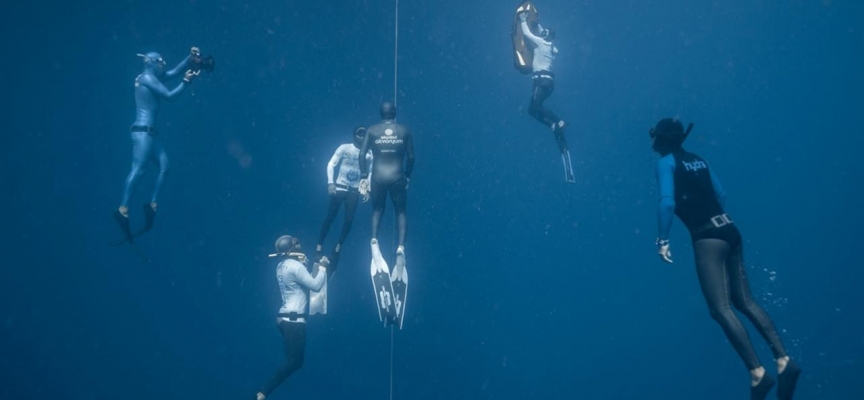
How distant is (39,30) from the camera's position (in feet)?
32.7

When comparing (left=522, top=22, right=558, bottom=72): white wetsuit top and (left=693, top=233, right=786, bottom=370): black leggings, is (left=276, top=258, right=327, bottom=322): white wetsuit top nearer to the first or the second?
(left=693, top=233, right=786, bottom=370): black leggings

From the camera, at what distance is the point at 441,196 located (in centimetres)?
1219

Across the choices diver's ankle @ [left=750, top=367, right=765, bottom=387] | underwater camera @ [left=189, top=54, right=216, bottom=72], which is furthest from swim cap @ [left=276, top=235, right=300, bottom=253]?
diver's ankle @ [left=750, top=367, right=765, bottom=387]

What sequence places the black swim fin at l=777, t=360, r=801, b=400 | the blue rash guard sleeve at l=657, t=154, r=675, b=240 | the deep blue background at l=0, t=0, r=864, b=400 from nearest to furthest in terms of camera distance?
the black swim fin at l=777, t=360, r=801, b=400, the blue rash guard sleeve at l=657, t=154, r=675, b=240, the deep blue background at l=0, t=0, r=864, b=400

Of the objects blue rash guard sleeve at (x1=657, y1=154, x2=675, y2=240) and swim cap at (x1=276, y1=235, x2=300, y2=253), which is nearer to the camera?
blue rash guard sleeve at (x1=657, y1=154, x2=675, y2=240)

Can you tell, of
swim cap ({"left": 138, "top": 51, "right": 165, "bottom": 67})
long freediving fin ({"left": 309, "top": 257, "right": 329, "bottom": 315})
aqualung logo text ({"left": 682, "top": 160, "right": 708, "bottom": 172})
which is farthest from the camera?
swim cap ({"left": 138, "top": 51, "right": 165, "bottom": 67})

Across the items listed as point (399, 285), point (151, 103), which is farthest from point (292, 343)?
point (151, 103)

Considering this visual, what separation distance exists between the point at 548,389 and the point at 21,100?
42.9 ft

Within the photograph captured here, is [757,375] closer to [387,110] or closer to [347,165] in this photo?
[387,110]

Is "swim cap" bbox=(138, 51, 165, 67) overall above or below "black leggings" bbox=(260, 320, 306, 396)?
above

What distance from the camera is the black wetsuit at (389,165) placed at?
304 inches

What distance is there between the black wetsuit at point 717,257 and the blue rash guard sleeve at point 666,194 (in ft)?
0.10

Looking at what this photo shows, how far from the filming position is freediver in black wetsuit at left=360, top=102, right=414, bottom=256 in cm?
773

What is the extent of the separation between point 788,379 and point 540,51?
21.5ft
